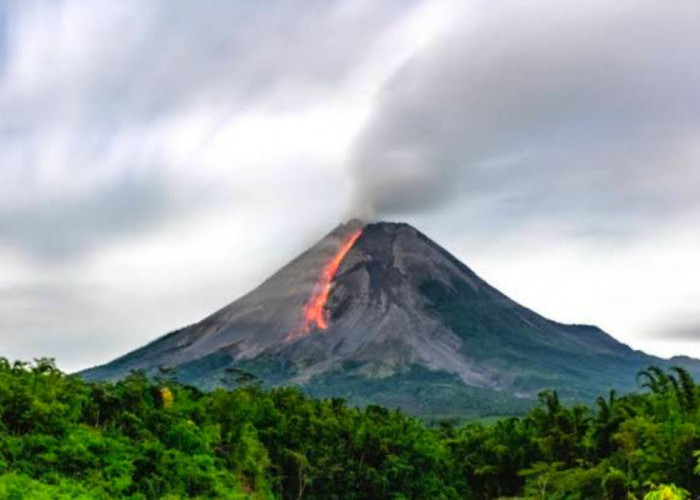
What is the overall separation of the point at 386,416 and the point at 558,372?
506 ft

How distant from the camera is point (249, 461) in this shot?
2656 centimetres

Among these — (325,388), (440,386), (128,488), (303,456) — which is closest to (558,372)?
(440,386)

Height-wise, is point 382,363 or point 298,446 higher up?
point 382,363

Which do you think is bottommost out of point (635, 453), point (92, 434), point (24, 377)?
point (635, 453)

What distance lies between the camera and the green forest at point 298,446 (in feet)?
62.6

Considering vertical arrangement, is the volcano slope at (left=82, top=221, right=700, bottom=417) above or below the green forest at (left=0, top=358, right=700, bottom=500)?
above

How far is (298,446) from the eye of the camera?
31406 millimetres

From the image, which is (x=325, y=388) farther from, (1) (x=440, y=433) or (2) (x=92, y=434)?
(2) (x=92, y=434)

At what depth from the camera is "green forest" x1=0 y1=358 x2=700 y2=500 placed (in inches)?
751

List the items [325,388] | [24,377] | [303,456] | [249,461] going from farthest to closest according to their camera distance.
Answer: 1. [325,388]
2. [303,456]
3. [249,461]
4. [24,377]

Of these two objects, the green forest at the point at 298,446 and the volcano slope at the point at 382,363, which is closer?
the green forest at the point at 298,446

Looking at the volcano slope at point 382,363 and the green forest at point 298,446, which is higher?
the volcano slope at point 382,363

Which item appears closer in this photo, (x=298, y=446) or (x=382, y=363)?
(x=298, y=446)

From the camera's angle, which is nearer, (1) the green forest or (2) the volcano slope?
(1) the green forest
